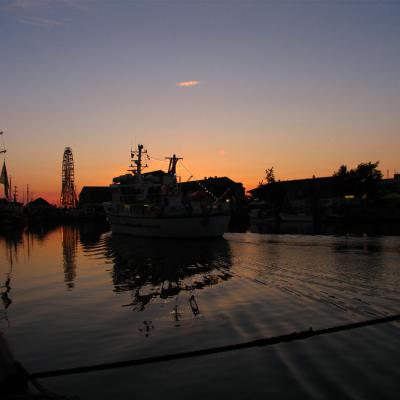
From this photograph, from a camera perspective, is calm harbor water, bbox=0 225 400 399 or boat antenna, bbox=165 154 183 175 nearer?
calm harbor water, bbox=0 225 400 399

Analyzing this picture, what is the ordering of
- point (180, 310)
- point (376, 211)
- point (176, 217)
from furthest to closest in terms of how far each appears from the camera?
point (376, 211)
point (176, 217)
point (180, 310)

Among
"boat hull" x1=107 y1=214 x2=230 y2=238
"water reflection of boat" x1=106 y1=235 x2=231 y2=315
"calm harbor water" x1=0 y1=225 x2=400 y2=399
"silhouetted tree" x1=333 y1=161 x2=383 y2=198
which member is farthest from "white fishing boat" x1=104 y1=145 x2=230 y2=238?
"silhouetted tree" x1=333 y1=161 x2=383 y2=198

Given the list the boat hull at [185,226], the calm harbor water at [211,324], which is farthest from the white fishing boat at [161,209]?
the calm harbor water at [211,324]

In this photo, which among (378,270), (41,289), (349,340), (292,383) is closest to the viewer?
(292,383)

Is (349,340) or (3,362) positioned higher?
(3,362)

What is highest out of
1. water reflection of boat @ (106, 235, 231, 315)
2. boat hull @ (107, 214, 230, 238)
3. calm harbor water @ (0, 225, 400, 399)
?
boat hull @ (107, 214, 230, 238)

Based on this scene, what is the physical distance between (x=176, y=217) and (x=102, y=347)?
92.5 ft

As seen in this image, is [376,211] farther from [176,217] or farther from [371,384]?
[371,384]

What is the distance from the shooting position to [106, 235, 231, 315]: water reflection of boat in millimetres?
14695

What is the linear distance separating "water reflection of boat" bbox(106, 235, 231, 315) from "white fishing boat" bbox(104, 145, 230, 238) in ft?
18.1

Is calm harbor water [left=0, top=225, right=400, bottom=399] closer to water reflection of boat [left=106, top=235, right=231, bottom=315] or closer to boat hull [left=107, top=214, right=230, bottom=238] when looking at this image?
water reflection of boat [left=106, top=235, right=231, bottom=315]

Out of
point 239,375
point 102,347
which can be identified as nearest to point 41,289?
point 102,347

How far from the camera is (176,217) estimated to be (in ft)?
121

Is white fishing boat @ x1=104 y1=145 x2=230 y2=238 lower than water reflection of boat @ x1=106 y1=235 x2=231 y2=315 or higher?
higher
